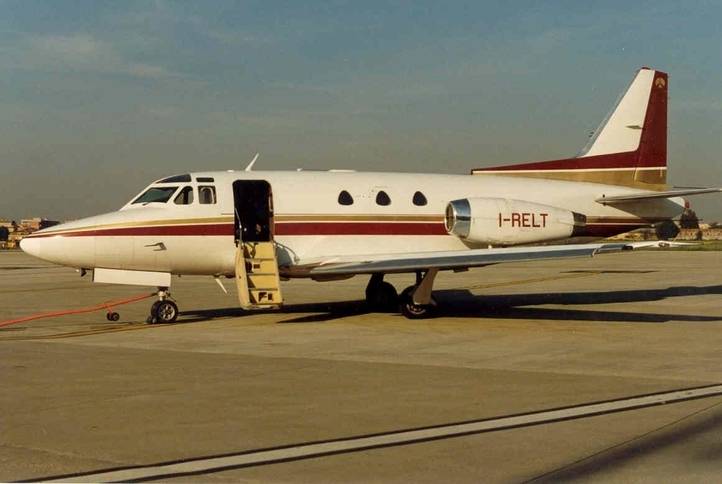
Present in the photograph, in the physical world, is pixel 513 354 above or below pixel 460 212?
below

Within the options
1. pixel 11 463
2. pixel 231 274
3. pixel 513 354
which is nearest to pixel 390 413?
pixel 11 463

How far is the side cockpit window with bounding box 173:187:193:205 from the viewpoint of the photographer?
18688 millimetres

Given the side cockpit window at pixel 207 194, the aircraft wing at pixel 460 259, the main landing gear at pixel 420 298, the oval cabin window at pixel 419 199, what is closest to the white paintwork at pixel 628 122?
the oval cabin window at pixel 419 199

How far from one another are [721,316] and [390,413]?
1307cm

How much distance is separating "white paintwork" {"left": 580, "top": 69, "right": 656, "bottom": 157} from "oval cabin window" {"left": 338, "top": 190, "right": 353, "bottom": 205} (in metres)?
7.35

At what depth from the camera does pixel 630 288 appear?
2819 cm

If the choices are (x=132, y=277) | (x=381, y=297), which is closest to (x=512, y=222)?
(x=381, y=297)

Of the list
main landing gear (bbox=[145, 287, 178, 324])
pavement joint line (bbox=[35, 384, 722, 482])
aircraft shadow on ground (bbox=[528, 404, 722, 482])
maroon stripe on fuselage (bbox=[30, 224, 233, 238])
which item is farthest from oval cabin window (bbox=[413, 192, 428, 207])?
aircraft shadow on ground (bbox=[528, 404, 722, 482])

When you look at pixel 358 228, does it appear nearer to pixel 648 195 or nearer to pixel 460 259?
pixel 460 259

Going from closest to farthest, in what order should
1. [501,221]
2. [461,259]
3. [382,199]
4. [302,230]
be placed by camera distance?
1. [461,259]
2. [302,230]
3. [382,199]
4. [501,221]

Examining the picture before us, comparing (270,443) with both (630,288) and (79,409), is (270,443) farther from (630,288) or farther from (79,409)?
(630,288)

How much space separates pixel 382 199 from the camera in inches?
796

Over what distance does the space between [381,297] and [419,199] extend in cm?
277

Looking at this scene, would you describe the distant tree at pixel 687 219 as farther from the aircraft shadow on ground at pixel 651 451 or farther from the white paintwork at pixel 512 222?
the aircraft shadow on ground at pixel 651 451
